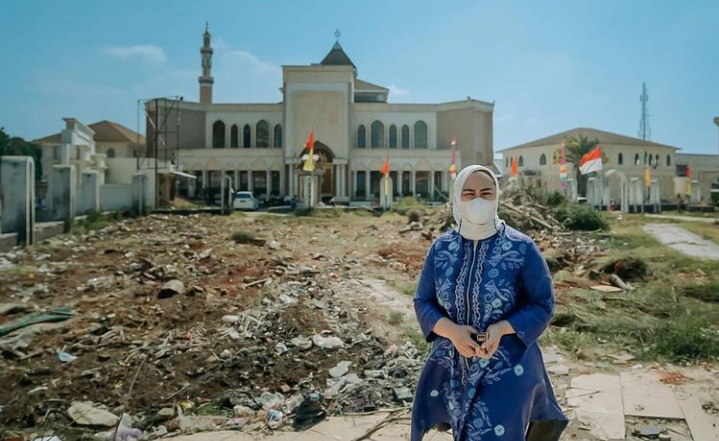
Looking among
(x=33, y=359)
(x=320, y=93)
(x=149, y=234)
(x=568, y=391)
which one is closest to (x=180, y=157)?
(x=320, y=93)

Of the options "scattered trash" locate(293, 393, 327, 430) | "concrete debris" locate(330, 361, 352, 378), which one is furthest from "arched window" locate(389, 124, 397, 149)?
"scattered trash" locate(293, 393, 327, 430)

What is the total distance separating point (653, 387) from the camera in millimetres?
4203

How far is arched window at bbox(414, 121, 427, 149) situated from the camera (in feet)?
145

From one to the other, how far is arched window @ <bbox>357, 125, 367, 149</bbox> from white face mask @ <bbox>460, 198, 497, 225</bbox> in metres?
41.4

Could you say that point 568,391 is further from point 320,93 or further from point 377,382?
point 320,93

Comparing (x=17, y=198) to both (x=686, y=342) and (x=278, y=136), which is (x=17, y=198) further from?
(x=278, y=136)

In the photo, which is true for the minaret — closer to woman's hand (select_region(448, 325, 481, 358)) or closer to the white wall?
the white wall

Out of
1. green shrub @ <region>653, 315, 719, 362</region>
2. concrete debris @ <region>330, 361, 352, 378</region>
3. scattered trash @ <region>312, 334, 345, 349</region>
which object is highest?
green shrub @ <region>653, 315, 719, 362</region>

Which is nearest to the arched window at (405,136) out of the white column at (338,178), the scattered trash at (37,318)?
the white column at (338,178)

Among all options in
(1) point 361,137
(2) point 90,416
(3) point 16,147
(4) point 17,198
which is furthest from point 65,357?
(3) point 16,147

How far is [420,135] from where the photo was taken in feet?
145

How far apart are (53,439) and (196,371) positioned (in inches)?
50.7

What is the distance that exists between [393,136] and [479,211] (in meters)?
42.2

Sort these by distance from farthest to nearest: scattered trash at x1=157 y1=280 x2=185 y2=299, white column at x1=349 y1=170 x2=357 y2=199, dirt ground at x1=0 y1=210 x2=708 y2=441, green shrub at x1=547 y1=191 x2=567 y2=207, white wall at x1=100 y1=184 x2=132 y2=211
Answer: white column at x1=349 y1=170 x2=357 y2=199 → white wall at x1=100 y1=184 x2=132 y2=211 → green shrub at x1=547 y1=191 x2=567 y2=207 → scattered trash at x1=157 y1=280 x2=185 y2=299 → dirt ground at x1=0 y1=210 x2=708 y2=441
